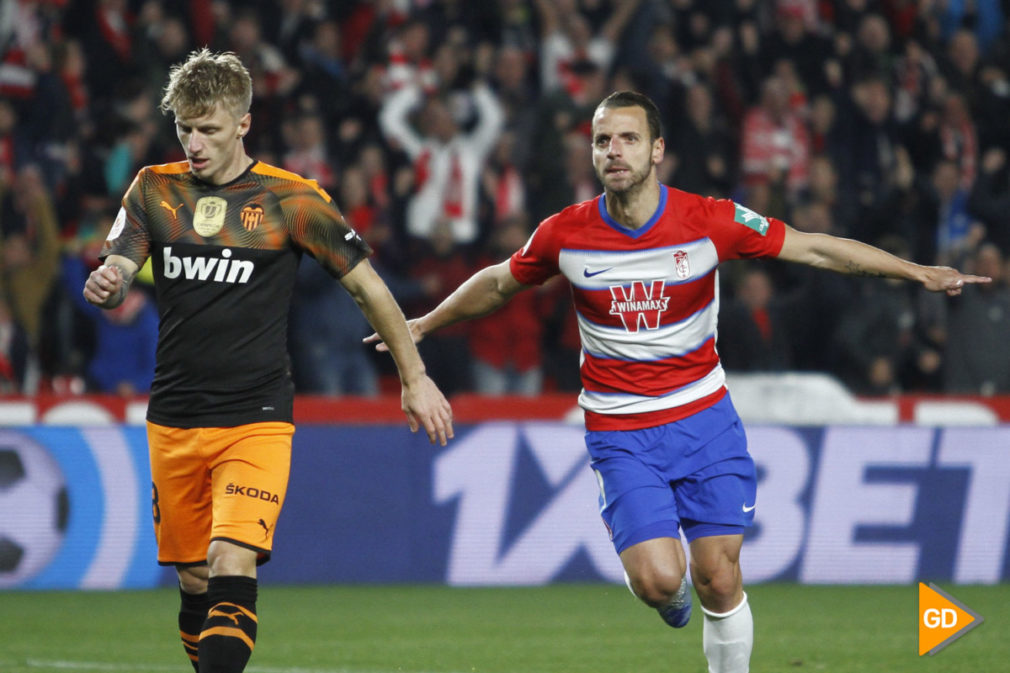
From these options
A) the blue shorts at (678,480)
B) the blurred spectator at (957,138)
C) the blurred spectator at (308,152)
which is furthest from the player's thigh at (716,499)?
the blurred spectator at (957,138)

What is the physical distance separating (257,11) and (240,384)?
8975mm

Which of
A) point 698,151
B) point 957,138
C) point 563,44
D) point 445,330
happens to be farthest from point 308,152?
point 957,138

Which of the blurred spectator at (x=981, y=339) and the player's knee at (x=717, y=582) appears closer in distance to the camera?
the player's knee at (x=717, y=582)

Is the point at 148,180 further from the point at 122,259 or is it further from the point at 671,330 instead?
the point at 671,330

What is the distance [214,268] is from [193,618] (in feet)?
4.36

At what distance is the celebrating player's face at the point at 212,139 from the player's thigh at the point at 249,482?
2.94 ft

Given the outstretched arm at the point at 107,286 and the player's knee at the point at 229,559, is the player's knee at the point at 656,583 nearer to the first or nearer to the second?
the player's knee at the point at 229,559

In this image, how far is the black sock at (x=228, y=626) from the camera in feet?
16.9

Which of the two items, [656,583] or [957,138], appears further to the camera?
[957,138]

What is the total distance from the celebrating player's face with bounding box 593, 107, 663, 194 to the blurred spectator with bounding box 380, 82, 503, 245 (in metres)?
6.14

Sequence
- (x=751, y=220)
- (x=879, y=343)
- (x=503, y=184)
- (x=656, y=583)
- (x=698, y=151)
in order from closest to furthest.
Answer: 1. (x=656, y=583)
2. (x=751, y=220)
3. (x=879, y=343)
4. (x=503, y=184)
5. (x=698, y=151)

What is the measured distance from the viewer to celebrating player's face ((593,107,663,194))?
6.05 m

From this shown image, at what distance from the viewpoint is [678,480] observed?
243 inches

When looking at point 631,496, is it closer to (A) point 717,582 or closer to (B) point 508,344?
(A) point 717,582
